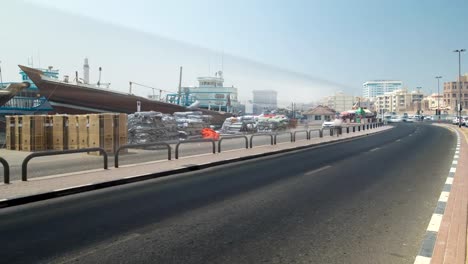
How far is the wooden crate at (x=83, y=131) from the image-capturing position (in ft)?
58.3

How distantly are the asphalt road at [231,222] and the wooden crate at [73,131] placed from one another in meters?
10.3

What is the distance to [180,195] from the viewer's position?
7.98m

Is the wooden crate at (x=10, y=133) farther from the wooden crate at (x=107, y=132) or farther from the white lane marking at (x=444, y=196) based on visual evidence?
the white lane marking at (x=444, y=196)

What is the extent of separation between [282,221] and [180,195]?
2882 mm

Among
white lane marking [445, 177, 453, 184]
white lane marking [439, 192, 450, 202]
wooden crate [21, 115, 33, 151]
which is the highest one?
wooden crate [21, 115, 33, 151]

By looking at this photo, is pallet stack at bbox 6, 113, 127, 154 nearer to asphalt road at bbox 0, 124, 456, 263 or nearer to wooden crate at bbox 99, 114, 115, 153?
wooden crate at bbox 99, 114, 115, 153

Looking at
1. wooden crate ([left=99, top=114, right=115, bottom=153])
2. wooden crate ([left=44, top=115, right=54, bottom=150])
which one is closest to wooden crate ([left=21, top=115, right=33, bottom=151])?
wooden crate ([left=44, top=115, right=54, bottom=150])

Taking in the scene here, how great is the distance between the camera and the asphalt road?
4.43 m

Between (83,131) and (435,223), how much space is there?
16295 mm

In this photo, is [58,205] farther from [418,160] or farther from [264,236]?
[418,160]

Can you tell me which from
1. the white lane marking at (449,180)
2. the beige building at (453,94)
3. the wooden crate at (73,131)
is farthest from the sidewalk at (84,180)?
the beige building at (453,94)

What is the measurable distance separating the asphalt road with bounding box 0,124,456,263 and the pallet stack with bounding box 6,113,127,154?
8.44m

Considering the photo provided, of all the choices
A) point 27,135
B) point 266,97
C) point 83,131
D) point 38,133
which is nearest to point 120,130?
point 83,131

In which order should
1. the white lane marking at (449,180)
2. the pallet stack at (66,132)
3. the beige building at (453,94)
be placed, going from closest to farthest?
1. the white lane marking at (449,180)
2. the pallet stack at (66,132)
3. the beige building at (453,94)
